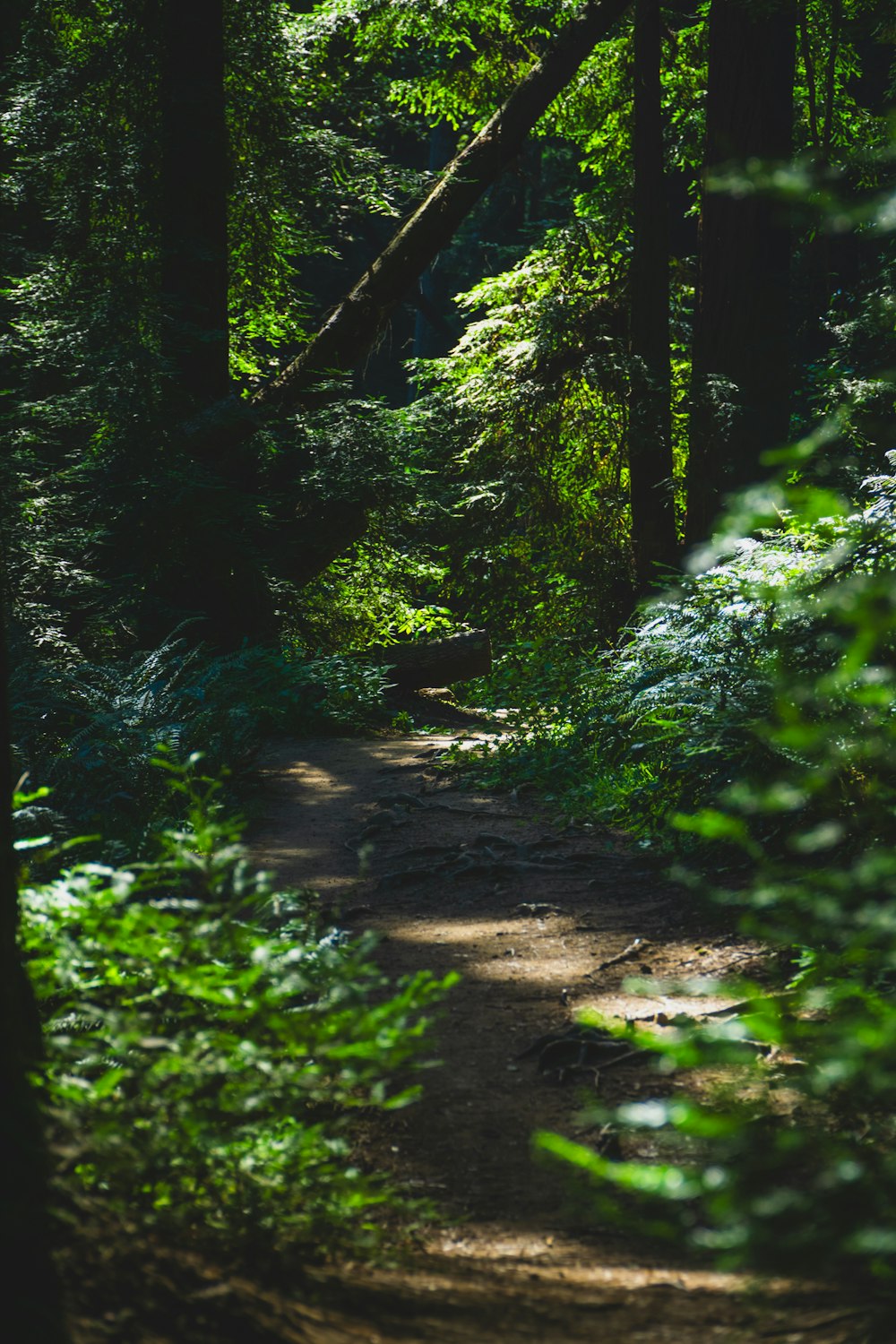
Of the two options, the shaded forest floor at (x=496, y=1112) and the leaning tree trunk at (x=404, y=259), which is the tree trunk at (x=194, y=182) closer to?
the leaning tree trunk at (x=404, y=259)

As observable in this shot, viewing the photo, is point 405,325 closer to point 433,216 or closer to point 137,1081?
point 433,216

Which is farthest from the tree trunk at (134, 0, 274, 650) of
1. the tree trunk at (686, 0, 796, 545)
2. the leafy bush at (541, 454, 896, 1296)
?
the leafy bush at (541, 454, 896, 1296)

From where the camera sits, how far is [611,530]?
1325 centimetres

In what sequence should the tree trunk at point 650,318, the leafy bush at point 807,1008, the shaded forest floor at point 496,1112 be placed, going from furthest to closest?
1. the tree trunk at point 650,318
2. the shaded forest floor at point 496,1112
3. the leafy bush at point 807,1008

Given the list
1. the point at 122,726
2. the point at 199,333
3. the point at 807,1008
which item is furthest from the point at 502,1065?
the point at 199,333

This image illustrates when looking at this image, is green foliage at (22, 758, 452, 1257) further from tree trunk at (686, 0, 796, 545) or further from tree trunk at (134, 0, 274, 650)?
tree trunk at (686, 0, 796, 545)

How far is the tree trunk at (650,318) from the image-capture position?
11836mm

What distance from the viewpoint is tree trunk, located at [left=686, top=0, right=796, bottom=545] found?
10375 millimetres

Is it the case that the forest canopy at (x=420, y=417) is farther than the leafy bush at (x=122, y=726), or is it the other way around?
the forest canopy at (x=420, y=417)

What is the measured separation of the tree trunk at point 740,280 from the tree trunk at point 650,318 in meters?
0.92

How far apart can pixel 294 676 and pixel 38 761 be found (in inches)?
185

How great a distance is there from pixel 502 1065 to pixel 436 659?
10690 mm

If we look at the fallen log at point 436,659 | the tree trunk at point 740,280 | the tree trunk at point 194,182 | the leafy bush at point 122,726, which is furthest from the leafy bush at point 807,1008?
the fallen log at point 436,659

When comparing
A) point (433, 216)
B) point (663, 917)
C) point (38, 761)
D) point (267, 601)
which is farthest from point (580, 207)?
point (663, 917)
